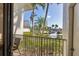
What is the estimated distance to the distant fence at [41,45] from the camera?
125cm

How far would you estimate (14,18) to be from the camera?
1.32 m

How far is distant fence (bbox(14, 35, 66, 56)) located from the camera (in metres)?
1.25

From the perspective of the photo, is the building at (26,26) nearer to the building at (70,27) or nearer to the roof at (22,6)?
the roof at (22,6)

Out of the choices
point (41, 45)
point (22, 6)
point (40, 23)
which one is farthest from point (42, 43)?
point (22, 6)

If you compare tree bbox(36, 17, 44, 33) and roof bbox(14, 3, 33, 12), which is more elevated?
roof bbox(14, 3, 33, 12)

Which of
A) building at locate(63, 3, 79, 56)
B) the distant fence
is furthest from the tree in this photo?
building at locate(63, 3, 79, 56)

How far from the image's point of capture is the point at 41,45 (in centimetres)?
130

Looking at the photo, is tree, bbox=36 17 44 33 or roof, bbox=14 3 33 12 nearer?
roof, bbox=14 3 33 12

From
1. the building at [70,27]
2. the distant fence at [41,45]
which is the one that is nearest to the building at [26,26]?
the distant fence at [41,45]

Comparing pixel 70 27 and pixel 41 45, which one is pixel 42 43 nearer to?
pixel 41 45

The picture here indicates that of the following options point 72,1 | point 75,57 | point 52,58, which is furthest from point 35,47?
point 72,1

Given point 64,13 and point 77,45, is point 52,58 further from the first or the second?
point 64,13

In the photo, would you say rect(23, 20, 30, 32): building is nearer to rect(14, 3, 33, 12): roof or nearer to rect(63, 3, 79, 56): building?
rect(14, 3, 33, 12): roof

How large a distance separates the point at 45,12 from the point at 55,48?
0.27 meters
